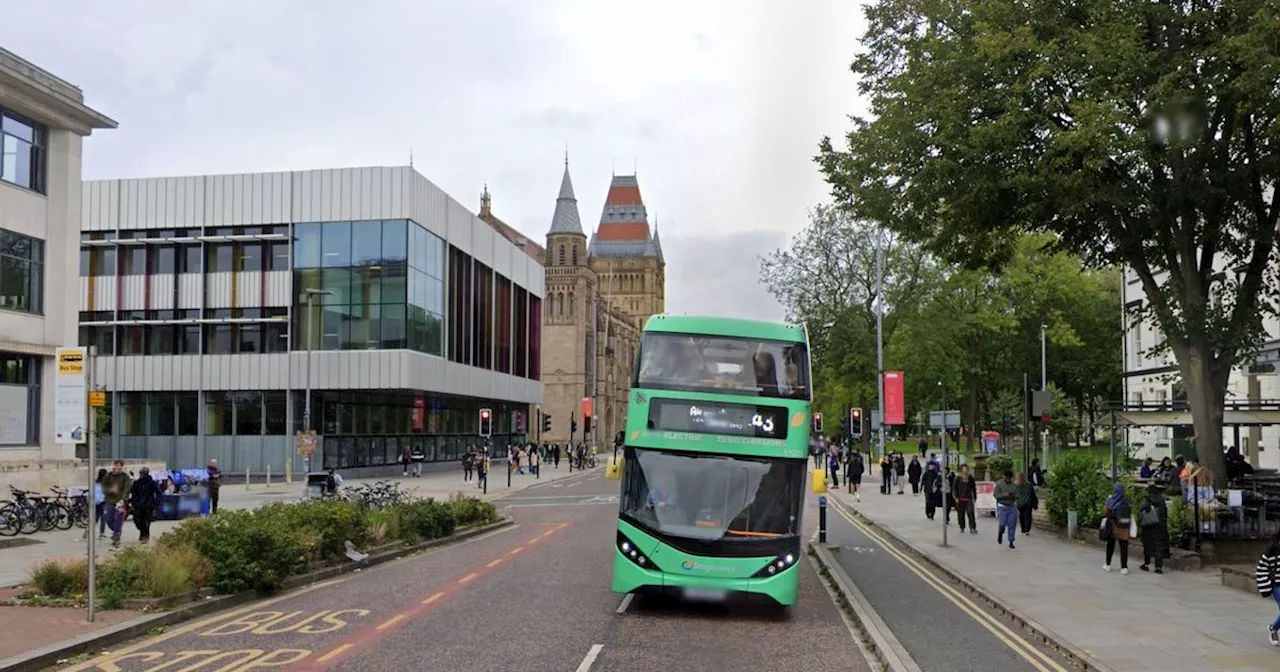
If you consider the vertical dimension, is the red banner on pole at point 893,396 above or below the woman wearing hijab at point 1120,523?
above

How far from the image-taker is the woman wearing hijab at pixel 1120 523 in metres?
17.8

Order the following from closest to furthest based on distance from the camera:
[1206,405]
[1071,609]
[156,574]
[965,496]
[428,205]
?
[156,574]
[1071,609]
[1206,405]
[965,496]
[428,205]

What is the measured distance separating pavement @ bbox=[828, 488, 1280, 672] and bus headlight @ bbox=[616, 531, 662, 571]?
3.06 m

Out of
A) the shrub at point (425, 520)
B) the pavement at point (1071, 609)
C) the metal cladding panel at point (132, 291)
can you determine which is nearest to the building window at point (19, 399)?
the shrub at point (425, 520)

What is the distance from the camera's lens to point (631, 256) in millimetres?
165250

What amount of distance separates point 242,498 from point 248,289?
18.5m

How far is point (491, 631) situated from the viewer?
473 inches

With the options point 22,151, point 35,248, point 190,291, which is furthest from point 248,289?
point 22,151

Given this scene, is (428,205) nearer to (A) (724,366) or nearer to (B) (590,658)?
(A) (724,366)

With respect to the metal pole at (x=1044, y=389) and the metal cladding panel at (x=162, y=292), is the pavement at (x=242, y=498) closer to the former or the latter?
the metal cladding panel at (x=162, y=292)

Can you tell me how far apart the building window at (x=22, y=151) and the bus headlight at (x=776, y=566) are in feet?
90.2

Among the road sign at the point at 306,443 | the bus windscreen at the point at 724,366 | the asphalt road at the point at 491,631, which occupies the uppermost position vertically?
the bus windscreen at the point at 724,366

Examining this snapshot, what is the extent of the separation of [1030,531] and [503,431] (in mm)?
56744

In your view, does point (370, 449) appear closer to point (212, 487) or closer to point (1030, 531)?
point (212, 487)
